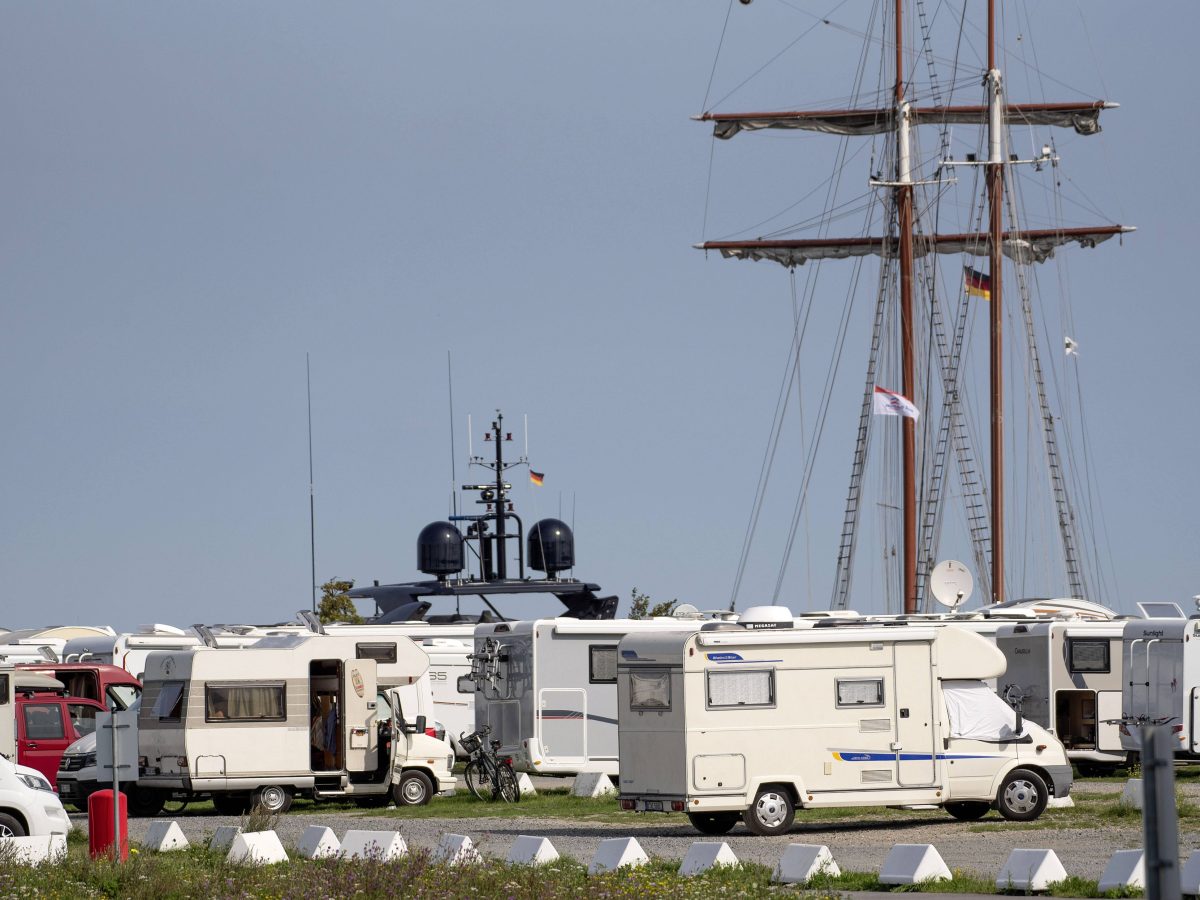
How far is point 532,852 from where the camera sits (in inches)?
659

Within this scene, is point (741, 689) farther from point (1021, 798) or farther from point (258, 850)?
point (258, 850)

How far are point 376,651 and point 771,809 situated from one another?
25.2 feet

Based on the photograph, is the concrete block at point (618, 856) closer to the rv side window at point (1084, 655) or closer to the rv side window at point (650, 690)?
the rv side window at point (650, 690)

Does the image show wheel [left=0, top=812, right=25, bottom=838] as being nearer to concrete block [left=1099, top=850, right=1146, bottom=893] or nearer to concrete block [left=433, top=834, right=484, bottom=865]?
concrete block [left=433, top=834, right=484, bottom=865]

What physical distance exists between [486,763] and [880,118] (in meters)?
30.5

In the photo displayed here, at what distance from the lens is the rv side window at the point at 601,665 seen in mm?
28625

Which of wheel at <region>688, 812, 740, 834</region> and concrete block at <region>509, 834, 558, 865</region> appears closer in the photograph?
concrete block at <region>509, 834, 558, 865</region>

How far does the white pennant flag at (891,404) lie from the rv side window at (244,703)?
23.0m

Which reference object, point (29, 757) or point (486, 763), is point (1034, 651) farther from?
point (29, 757)

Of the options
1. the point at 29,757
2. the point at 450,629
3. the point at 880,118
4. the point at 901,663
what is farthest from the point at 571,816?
the point at 880,118

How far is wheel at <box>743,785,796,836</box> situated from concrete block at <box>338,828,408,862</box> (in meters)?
4.49

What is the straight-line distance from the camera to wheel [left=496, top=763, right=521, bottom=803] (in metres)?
25.8

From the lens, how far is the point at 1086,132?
172 feet

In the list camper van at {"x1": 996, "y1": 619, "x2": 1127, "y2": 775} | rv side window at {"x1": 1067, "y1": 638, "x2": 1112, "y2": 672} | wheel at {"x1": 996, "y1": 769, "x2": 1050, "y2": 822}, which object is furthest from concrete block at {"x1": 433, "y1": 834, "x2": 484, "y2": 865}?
rv side window at {"x1": 1067, "y1": 638, "x2": 1112, "y2": 672}
